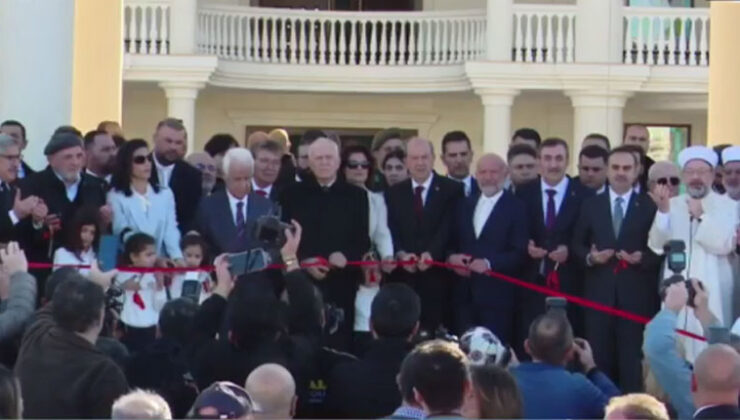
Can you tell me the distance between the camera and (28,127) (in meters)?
14.0

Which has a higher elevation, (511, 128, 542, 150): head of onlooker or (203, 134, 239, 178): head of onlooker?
(511, 128, 542, 150): head of onlooker

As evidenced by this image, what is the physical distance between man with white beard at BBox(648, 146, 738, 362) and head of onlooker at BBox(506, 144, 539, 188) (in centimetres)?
104

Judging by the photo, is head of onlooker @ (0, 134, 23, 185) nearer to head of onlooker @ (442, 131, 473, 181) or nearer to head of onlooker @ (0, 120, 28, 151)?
head of onlooker @ (0, 120, 28, 151)

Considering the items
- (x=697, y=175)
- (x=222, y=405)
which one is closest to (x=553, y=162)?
(x=697, y=175)

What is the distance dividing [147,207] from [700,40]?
15.6 metres

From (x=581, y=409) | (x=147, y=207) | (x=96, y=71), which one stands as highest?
(x=96, y=71)

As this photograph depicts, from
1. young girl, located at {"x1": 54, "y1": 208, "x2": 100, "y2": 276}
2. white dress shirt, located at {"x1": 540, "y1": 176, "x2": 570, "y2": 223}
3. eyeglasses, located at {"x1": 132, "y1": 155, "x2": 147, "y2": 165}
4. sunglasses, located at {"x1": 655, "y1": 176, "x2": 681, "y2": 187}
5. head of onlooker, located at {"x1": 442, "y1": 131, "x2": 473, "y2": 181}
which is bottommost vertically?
young girl, located at {"x1": 54, "y1": 208, "x2": 100, "y2": 276}

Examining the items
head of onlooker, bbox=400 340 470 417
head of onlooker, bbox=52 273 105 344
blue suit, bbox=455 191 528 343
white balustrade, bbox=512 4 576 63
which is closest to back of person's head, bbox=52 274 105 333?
head of onlooker, bbox=52 273 105 344

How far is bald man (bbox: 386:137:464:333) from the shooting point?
40.6 ft

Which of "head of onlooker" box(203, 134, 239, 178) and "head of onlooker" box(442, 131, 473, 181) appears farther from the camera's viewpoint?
"head of onlooker" box(203, 134, 239, 178)

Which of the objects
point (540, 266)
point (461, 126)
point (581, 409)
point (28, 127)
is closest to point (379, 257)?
point (540, 266)

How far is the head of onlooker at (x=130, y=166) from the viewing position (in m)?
12.0

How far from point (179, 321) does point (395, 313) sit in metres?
1.23

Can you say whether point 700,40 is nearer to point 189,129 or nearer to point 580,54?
point 580,54
